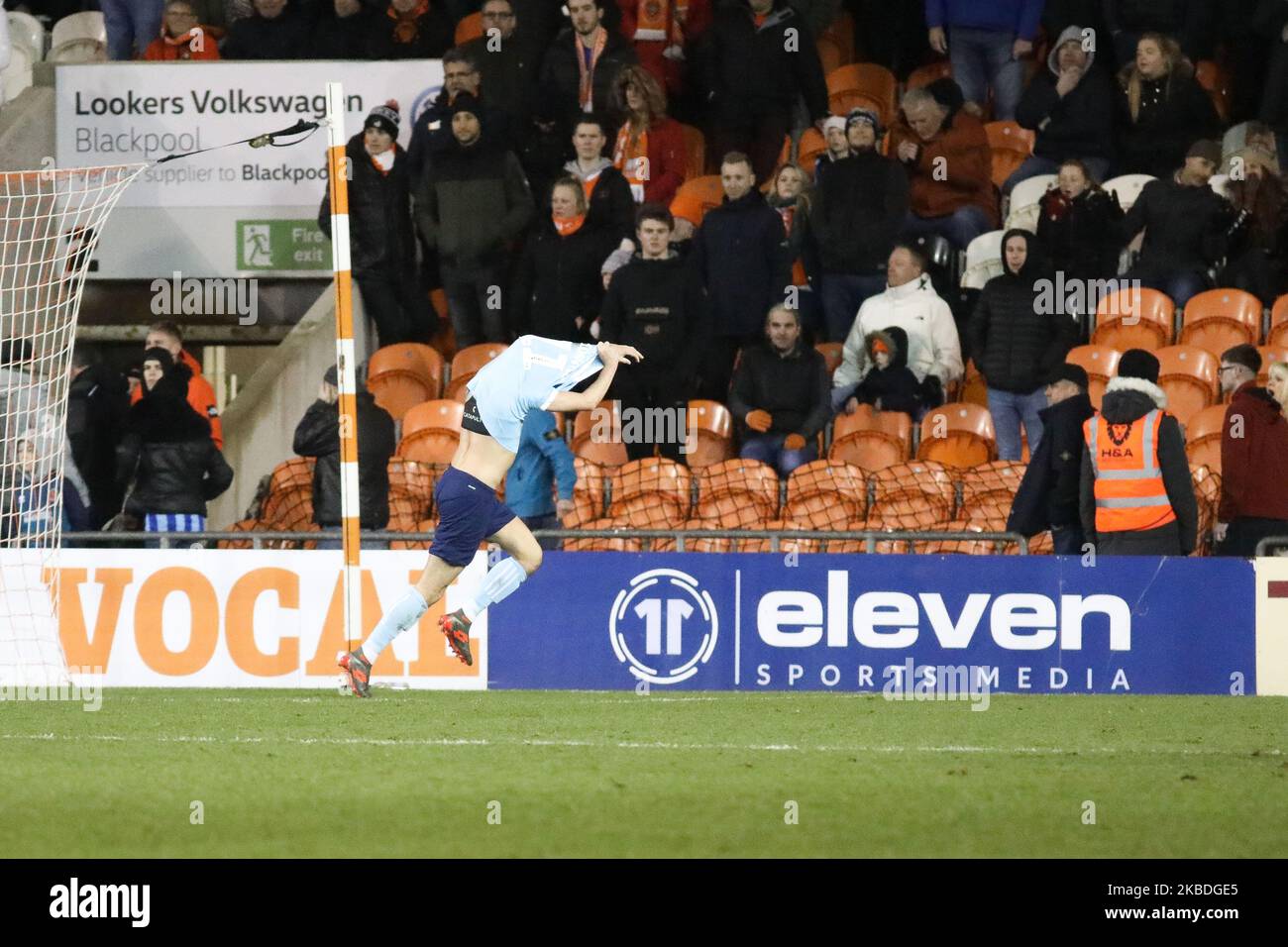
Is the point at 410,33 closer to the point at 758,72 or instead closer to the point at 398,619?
the point at 758,72

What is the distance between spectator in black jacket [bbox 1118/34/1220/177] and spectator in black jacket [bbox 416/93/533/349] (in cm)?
481

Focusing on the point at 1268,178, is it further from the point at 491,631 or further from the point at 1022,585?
the point at 491,631

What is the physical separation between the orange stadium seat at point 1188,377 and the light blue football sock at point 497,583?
21.3 feet

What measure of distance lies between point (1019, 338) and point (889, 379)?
3.30 feet

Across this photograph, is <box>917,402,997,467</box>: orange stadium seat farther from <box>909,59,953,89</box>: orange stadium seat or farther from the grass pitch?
the grass pitch

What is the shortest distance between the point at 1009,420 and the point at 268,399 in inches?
226

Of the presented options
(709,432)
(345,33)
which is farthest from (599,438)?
(345,33)

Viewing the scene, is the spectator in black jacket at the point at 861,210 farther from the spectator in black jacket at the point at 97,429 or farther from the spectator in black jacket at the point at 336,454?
the spectator in black jacket at the point at 97,429

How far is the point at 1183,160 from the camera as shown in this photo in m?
15.3

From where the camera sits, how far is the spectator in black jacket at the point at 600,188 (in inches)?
586

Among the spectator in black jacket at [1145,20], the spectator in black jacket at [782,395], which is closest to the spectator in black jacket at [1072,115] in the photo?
the spectator in black jacket at [1145,20]

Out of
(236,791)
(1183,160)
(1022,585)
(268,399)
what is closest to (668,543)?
(1022,585)

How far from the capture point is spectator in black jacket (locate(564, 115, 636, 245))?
586 inches

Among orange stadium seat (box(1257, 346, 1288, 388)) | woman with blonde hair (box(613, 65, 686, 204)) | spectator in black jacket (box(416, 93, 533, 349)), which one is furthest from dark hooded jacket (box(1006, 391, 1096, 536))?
spectator in black jacket (box(416, 93, 533, 349))
